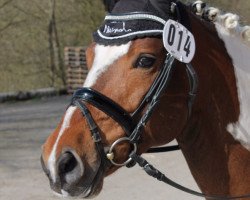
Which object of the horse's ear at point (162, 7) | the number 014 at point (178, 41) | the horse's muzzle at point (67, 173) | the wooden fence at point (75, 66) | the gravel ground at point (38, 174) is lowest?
the wooden fence at point (75, 66)

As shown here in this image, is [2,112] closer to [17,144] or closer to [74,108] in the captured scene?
[17,144]

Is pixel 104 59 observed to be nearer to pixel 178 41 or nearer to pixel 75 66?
pixel 178 41

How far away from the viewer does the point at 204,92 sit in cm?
254

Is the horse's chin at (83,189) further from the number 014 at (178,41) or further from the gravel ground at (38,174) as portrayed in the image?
the gravel ground at (38,174)

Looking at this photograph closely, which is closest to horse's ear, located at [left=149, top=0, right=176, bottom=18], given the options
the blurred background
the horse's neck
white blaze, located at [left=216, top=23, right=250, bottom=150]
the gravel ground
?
the horse's neck

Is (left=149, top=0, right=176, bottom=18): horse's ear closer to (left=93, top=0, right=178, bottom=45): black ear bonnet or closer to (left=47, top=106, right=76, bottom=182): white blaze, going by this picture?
(left=93, top=0, right=178, bottom=45): black ear bonnet

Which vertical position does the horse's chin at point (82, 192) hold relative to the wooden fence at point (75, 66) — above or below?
above

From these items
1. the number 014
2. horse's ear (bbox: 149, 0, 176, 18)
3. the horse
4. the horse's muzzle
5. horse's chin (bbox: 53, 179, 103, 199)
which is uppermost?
horse's ear (bbox: 149, 0, 176, 18)

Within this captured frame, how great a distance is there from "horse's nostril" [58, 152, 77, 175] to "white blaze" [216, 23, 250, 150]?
763 millimetres

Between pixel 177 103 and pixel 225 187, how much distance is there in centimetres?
46

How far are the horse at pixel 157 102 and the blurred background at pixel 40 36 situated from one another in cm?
1564

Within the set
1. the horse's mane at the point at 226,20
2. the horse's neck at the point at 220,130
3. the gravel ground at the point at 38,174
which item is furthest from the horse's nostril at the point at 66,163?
the gravel ground at the point at 38,174

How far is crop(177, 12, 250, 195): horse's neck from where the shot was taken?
2564mm

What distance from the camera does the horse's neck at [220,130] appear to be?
2.56 m
